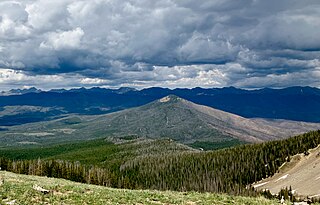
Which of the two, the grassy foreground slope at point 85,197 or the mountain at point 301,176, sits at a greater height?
the grassy foreground slope at point 85,197

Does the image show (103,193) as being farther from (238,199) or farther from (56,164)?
(56,164)

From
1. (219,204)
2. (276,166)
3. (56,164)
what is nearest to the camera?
(219,204)

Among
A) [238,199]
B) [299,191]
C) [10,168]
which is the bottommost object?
[299,191]

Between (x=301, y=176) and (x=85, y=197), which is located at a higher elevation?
(x=85, y=197)

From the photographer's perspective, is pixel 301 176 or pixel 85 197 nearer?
pixel 85 197

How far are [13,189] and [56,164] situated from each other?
315 ft

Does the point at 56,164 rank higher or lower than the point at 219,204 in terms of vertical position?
lower

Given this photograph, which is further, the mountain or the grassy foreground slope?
the mountain

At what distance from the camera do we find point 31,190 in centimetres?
3747

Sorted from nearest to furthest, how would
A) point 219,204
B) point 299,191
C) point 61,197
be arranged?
point 61,197
point 219,204
point 299,191

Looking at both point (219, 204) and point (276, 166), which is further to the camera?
point (276, 166)

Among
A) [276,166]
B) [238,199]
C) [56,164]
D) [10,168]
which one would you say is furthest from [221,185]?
[238,199]

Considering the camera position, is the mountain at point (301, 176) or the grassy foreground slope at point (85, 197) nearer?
the grassy foreground slope at point (85, 197)

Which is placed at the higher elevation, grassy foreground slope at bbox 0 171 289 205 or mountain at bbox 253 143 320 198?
grassy foreground slope at bbox 0 171 289 205
